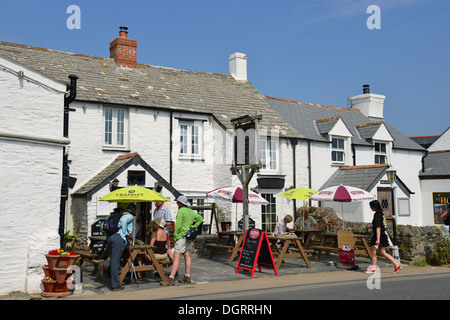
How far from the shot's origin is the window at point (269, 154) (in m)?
20.6

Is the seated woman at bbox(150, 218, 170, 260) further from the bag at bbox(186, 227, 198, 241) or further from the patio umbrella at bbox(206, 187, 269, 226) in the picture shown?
the patio umbrella at bbox(206, 187, 269, 226)

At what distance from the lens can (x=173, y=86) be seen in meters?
20.6

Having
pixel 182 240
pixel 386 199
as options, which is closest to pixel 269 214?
pixel 386 199

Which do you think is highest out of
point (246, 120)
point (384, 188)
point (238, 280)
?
point (246, 120)

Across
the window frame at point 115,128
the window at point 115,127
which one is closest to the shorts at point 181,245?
the window frame at point 115,128

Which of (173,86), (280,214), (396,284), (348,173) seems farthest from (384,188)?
(396,284)

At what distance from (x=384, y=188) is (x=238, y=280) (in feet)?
44.6

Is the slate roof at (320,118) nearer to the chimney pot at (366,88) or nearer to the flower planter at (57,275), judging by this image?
the chimney pot at (366,88)

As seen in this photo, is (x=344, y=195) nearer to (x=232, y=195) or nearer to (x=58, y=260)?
(x=232, y=195)

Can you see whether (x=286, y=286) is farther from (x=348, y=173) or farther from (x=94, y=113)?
(x=348, y=173)

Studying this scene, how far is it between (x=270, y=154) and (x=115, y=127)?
7281 millimetres

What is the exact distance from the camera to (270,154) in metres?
20.8

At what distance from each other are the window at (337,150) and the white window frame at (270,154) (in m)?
4.03

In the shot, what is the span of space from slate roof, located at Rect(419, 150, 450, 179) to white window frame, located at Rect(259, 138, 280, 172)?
10.4 meters
